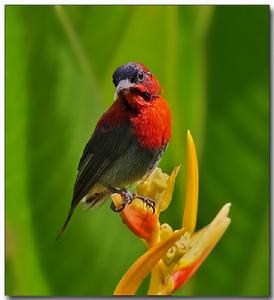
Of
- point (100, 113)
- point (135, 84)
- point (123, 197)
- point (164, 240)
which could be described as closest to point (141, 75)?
point (135, 84)

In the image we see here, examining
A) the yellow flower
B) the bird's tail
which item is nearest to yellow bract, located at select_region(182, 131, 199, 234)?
the yellow flower

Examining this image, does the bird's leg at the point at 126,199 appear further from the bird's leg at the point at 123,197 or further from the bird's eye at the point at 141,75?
the bird's eye at the point at 141,75

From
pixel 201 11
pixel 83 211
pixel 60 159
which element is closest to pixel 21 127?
pixel 60 159

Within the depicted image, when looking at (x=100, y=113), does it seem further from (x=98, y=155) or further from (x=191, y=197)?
(x=191, y=197)

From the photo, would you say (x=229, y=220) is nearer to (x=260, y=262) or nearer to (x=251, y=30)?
(x=260, y=262)

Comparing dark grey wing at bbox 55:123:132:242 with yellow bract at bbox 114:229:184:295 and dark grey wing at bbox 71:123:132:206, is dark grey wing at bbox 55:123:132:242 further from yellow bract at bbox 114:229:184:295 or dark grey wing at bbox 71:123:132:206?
yellow bract at bbox 114:229:184:295

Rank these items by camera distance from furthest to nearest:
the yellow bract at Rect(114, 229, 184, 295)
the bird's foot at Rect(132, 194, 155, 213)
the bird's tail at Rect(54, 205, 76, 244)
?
the bird's tail at Rect(54, 205, 76, 244)
the bird's foot at Rect(132, 194, 155, 213)
the yellow bract at Rect(114, 229, 184, 295)

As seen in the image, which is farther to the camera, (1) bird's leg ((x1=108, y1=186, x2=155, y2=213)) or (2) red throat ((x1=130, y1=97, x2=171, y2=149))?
(2) red throat ((x1=130, y1=97, x2=171, y2=149))
